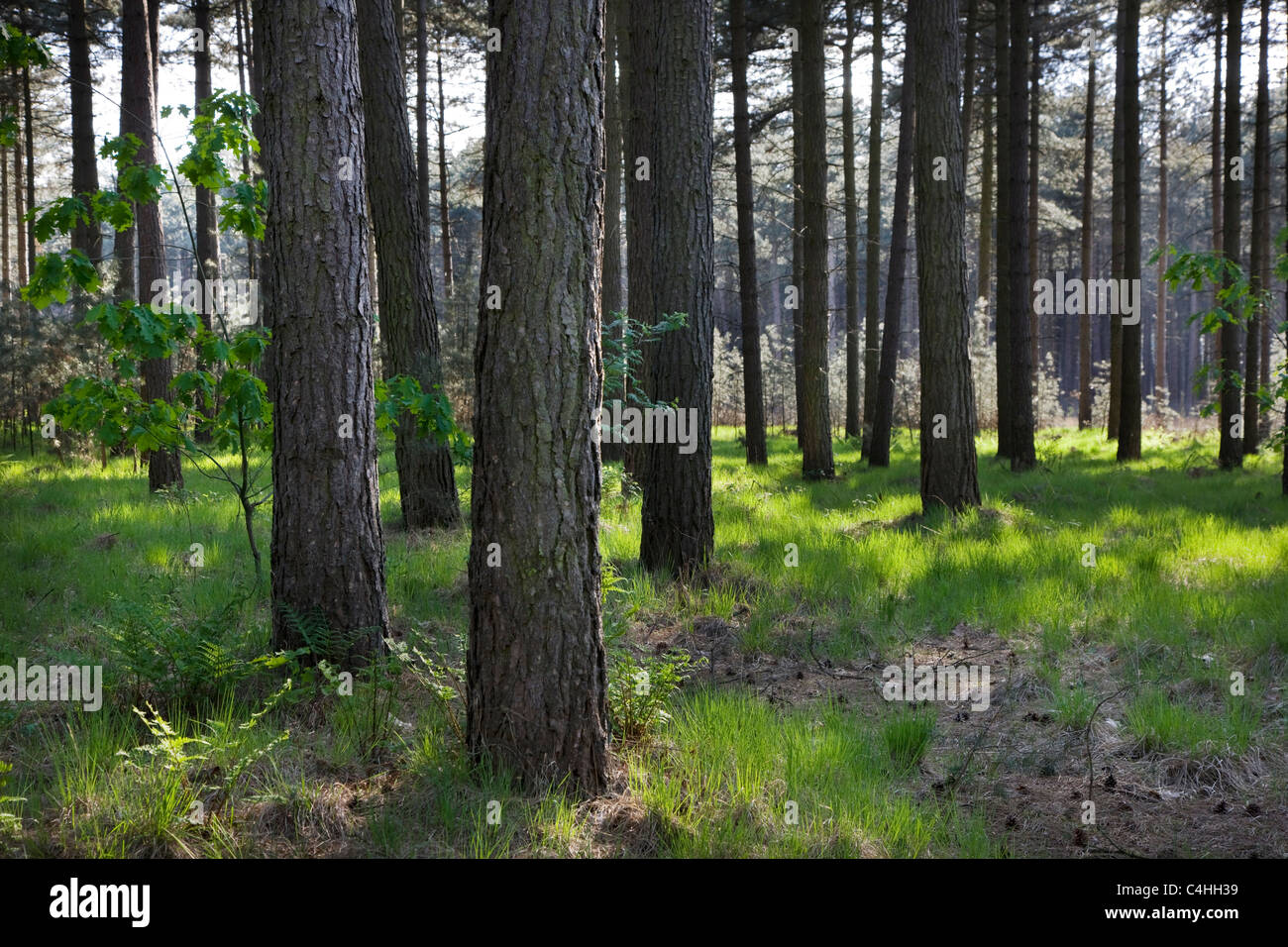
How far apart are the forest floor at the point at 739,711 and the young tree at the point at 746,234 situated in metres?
7.11

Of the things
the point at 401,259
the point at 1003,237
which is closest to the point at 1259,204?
the point at 1003,237

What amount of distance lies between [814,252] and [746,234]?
60.3 inches

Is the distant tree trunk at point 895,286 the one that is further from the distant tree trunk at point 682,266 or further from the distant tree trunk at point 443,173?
the distant tree trunk at point 443,173

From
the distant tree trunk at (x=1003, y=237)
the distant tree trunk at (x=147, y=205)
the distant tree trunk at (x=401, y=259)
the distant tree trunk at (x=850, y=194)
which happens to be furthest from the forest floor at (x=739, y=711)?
the distant tree trunk at (x=850, y=194)

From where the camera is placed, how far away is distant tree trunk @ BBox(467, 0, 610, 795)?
3.41 meters

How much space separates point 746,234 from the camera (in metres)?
14.2

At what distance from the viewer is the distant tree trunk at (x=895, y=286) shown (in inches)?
553

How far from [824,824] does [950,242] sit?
7680 millimetres

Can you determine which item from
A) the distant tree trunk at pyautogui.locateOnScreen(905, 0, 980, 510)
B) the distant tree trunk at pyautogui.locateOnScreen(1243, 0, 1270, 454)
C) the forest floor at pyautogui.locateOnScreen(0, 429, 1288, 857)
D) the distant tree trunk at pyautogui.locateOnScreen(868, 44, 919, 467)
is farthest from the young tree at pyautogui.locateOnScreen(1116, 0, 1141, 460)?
the forest floor at pyautogui.locateOnScreen(0, 429, 1288, 857)

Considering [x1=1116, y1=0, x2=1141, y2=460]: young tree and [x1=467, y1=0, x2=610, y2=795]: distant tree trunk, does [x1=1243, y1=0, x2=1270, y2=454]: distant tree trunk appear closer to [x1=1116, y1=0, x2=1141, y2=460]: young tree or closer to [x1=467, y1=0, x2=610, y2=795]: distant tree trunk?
[x1=1116, y1=0, x2=1141, y2=460]: young tree

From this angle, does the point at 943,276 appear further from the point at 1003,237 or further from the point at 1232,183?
the point at 1232,183

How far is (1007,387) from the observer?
14.3 m

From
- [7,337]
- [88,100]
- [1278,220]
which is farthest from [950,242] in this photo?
Result: [1278,220]
